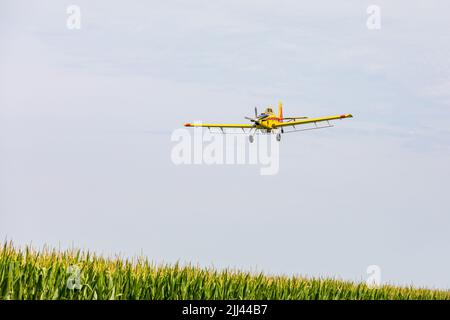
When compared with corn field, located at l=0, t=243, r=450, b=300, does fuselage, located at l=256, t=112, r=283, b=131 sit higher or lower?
higher

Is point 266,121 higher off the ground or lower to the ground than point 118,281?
higher

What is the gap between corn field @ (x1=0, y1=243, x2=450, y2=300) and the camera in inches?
563

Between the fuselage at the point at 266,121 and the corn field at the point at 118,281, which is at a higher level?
the fuselage at the point at 266,121

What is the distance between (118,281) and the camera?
15.2 meters

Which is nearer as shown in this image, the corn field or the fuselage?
the corn field

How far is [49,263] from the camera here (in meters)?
15.9

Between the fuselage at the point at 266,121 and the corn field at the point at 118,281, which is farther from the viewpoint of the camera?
the fuselage at the point at 266,121

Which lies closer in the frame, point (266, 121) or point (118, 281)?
point (118, 281)

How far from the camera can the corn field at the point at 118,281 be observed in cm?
1430
